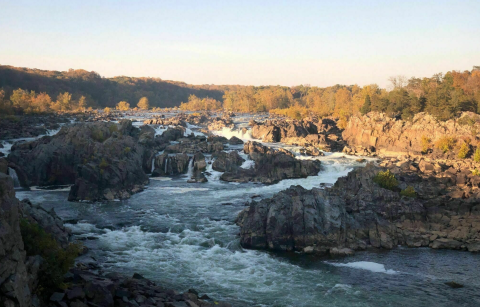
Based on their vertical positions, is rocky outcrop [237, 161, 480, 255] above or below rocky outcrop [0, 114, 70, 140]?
below

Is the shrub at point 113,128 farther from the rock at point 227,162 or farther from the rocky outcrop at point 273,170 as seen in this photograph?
the rocky outcrop at point 273,170

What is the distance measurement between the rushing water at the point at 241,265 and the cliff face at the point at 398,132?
113 feet

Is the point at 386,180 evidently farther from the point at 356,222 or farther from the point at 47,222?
the point at 47,222

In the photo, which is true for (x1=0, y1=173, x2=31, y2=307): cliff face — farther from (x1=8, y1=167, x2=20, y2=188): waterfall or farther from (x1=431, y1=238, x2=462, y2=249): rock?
(x1=8, y1=167, x2=20, y2=188): waterfall

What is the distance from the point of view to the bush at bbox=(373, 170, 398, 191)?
33.3 meters

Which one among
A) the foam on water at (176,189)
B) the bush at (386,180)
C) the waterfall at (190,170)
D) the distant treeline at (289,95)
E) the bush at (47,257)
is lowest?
the foam on water at (176,189)

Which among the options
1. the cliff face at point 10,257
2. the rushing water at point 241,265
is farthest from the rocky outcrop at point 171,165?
the cliff face at point 10,257

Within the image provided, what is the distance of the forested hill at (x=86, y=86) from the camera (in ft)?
421

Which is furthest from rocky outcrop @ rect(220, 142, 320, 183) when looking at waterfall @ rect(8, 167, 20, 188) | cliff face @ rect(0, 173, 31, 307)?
cliff face @ rect(0, 173, 31, 307)

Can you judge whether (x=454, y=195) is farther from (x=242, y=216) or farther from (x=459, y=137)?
(x=459, y=137)

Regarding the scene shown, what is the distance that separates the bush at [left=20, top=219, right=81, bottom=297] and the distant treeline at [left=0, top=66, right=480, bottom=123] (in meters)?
57.8

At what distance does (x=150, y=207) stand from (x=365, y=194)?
18.4m

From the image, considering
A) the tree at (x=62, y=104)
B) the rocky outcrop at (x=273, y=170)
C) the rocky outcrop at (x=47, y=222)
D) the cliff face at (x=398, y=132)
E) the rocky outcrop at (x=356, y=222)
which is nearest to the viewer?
the rocky outcrop at (x=47, y=222)

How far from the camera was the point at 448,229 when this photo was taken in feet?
90.0
